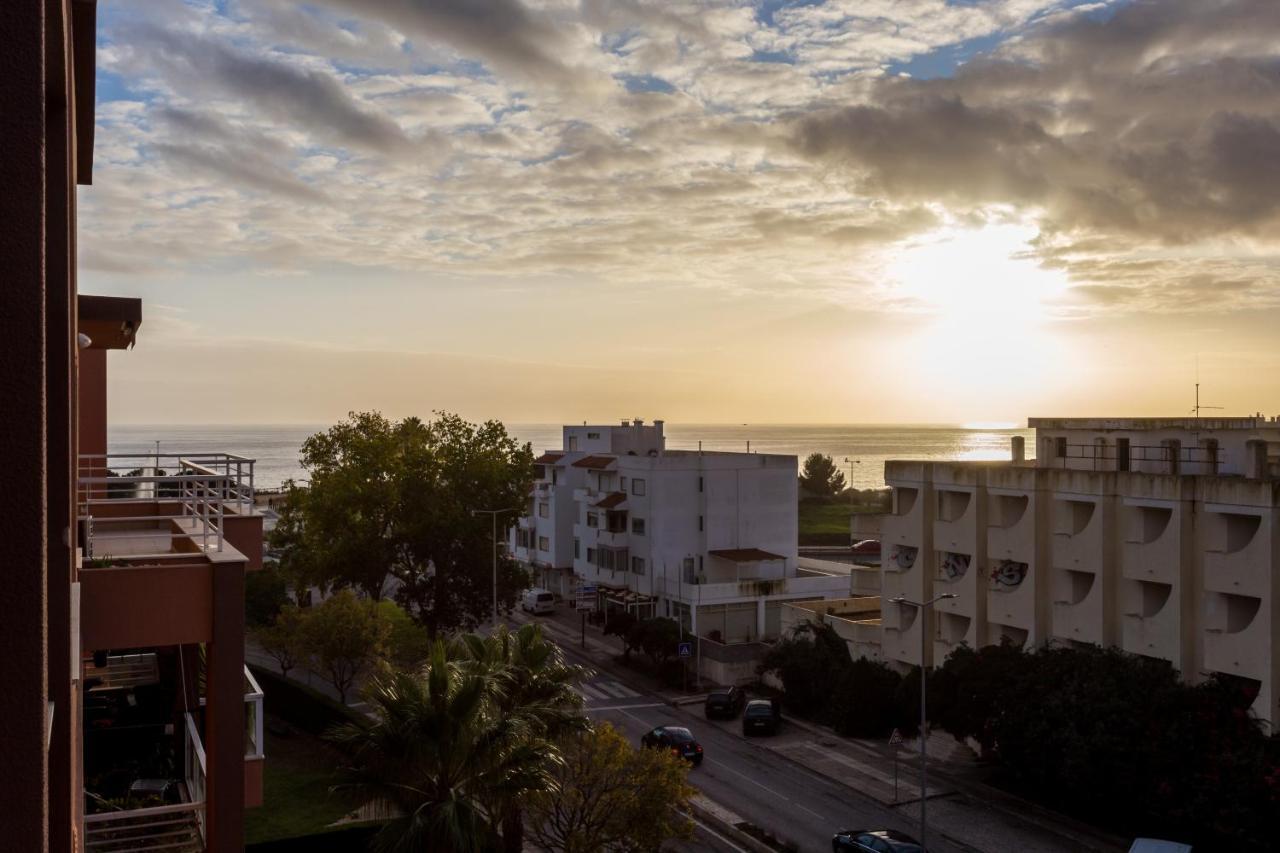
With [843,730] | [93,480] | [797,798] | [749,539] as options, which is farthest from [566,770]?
[749,539]

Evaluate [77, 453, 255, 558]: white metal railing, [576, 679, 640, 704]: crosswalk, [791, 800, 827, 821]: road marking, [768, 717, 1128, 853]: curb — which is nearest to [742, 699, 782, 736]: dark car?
[768, 717, 1128, 853]: curb

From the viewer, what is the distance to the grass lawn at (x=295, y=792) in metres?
28.2

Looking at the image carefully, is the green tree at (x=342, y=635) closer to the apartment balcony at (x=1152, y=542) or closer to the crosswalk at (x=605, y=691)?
the crosswalk at (x=605, y=691)

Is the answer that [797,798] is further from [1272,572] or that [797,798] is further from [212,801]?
[212,801]

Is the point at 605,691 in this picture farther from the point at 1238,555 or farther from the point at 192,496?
the point at 192,496

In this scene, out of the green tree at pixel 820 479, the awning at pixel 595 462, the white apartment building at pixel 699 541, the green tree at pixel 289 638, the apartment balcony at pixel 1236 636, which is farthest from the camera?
the green tree at pixel 820 479

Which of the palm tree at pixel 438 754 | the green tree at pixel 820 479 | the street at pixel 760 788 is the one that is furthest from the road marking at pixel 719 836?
the green tree at pixel 820 479

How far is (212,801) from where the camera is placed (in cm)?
1214

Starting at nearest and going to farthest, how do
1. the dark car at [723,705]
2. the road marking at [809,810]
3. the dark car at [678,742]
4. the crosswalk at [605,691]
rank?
the road marking at [809,810]
the dark car at [678,742]
the dark car at [723,705]
the crosswalk at [605,691]

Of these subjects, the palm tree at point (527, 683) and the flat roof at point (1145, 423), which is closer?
the palm tree at point (527, 683)

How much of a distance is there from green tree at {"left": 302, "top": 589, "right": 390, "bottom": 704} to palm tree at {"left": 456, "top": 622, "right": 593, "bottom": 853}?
57.8 feet

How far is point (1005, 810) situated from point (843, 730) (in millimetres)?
9228

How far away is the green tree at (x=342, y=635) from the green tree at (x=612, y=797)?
18.7 meters

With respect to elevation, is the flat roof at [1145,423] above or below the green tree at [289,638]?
above
